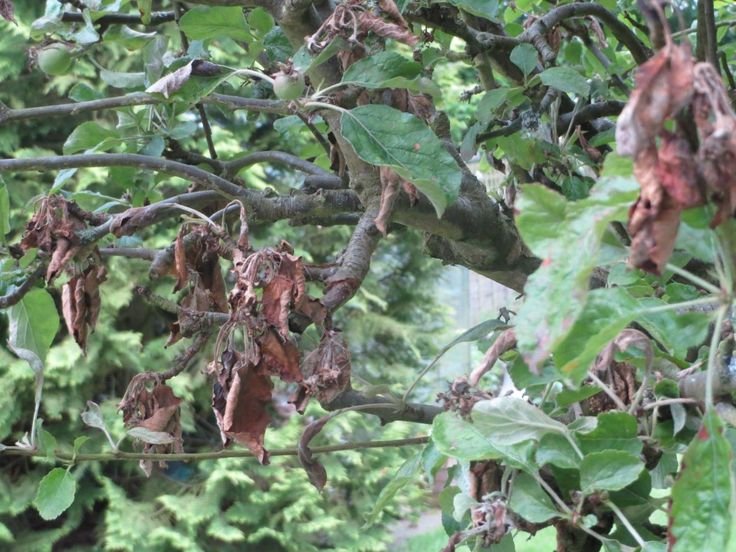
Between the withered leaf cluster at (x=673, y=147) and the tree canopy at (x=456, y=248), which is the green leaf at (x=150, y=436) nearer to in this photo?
the tree canopy at (x=456, y=248)

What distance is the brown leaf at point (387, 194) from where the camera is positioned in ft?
1.92

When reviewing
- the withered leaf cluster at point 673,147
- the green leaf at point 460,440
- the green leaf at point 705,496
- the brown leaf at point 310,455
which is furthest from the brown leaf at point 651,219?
the brown leaf at point 310,455

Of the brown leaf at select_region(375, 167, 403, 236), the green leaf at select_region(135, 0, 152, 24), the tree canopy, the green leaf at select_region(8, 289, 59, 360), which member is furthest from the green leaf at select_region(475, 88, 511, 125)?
the green leaf at select_region(8, 289, 59, 360)

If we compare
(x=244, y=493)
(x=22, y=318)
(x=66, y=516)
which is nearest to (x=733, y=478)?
(x=22, y=318)

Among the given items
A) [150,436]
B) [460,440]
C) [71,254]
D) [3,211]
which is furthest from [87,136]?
[460,440]

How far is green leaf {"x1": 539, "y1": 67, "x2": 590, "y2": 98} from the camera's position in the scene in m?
0.71

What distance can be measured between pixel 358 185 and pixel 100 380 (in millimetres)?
2686

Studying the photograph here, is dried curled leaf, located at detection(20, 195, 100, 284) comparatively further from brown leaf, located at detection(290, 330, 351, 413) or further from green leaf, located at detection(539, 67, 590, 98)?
green leaf, located at detection(539, 67, 590, 98)

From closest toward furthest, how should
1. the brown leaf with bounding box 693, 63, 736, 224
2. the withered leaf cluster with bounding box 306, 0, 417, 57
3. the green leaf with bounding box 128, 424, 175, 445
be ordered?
the brown leaf with bounding box 693, 63, 736, 224 < the withered leaf cluster with bounding box 306, 0, 417, 57 < the green leaf with bounding box 128, 424, 175, 445

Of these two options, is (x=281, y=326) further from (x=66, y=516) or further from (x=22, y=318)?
(x=66, y=516)

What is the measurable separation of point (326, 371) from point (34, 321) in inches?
14.4

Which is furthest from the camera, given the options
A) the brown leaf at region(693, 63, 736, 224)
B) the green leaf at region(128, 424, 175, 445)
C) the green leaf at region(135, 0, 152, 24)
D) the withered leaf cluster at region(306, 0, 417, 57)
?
the green leaf at region(135, 0, 152, 24)

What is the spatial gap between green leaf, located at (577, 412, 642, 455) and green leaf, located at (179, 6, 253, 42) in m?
0.46

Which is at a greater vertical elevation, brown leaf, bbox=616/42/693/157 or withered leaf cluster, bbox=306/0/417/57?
brown leaf, bbox=616/42/693/157
